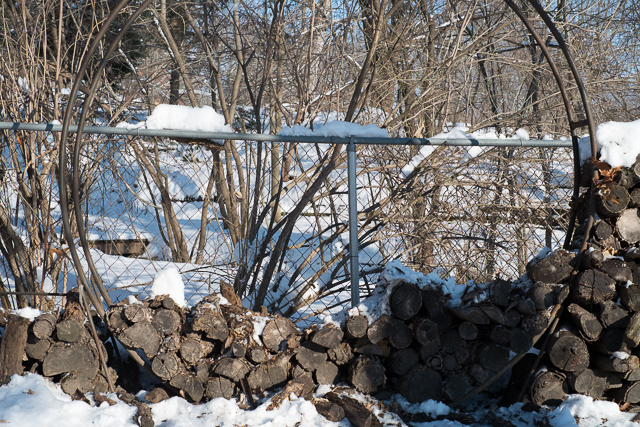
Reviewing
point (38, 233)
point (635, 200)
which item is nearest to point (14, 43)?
point (38, 233)

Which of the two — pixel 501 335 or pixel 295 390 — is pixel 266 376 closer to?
pixel 295 390

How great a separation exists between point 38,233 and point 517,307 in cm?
284

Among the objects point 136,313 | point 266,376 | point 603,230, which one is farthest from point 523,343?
point 136,313

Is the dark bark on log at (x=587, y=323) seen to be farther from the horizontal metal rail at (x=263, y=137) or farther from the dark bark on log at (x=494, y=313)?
the horizontal metal rail at (x=263, y=137)

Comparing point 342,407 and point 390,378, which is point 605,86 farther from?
point 342,407

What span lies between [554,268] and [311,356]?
130 cm

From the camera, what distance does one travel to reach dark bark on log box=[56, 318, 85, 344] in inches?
81.5

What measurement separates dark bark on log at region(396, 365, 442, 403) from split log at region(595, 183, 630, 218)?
1187 mm

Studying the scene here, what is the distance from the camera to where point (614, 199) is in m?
2.24

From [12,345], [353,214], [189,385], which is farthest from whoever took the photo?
[353,214]

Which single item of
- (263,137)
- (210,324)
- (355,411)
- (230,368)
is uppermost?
(263,137)

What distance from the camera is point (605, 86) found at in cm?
465

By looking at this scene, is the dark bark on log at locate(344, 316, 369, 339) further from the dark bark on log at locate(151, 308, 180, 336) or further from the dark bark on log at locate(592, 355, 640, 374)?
the dark bark on log at locate(592, 355, 640, 374)

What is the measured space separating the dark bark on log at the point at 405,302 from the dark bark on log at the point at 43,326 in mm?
1588
